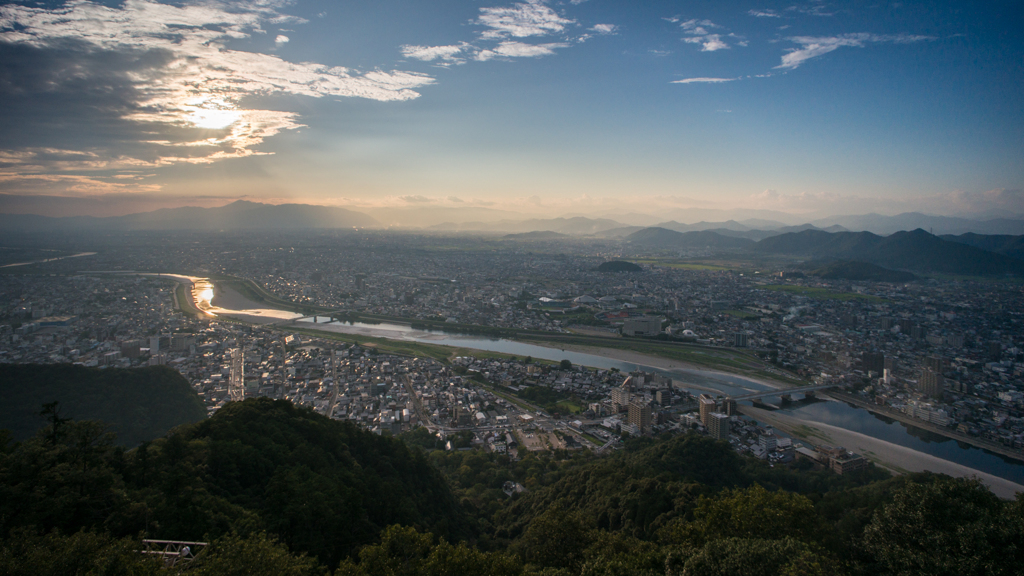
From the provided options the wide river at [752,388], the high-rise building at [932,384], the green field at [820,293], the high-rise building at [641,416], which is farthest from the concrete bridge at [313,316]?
the green field at [820,293]

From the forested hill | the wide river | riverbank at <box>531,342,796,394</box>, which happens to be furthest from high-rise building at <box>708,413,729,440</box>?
the forested hill

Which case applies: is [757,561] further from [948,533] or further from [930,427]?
[930,427]

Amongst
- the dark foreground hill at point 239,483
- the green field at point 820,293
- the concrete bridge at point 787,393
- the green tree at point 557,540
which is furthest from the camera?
the green field at point 820,293

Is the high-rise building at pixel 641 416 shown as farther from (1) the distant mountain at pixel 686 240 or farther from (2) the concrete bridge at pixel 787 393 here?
(1) the distant mountain at pixel 686 240

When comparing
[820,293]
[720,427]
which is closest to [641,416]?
[720,427]

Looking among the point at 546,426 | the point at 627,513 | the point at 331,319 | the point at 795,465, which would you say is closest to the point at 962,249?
the point at 795,465

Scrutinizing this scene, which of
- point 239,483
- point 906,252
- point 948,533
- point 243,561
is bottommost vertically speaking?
point 239,483

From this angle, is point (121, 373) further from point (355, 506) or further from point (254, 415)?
point (355, 506)
